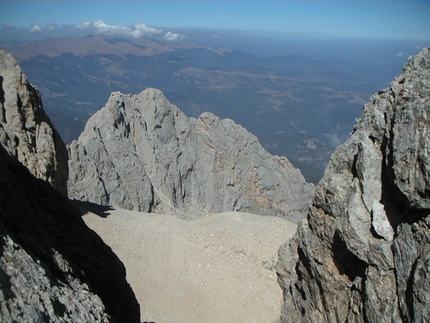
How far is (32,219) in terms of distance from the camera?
9148 millimetres

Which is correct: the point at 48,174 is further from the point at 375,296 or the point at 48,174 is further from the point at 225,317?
the point at 375,296

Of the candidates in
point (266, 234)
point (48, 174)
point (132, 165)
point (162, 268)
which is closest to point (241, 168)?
point (132, 165)

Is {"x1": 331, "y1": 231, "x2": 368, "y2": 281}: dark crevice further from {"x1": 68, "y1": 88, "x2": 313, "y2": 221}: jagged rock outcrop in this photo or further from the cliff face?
{"x1": 68, "y1": 88, "x2": 313, "y2": 221}: jagged rock outcrop

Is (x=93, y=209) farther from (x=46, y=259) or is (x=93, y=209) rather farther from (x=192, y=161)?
(x=192, y=161)

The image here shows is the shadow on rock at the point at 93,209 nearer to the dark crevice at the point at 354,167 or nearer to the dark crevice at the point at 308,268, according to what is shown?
the dark crevice at the point at 308,268

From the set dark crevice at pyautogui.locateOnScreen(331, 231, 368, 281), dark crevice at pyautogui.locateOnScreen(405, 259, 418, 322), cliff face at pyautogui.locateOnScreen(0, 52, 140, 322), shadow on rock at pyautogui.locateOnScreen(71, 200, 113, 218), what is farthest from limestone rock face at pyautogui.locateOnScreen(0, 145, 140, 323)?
shadow on rock at pyautogui.locateOnScreen(71, 200, 113, 218)

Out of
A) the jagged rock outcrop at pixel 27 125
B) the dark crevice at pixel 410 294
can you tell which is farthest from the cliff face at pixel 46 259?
the dark crevice at pixel 410 294

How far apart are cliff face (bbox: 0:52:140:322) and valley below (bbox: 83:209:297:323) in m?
7.14

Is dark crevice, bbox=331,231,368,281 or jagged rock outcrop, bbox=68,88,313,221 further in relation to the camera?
jagged rock outcrop, bbox=68,88,313,221

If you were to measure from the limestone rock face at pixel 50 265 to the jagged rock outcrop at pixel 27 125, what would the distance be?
7.87m

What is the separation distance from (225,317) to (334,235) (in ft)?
34.1

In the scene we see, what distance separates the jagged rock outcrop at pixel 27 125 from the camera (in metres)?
18.9

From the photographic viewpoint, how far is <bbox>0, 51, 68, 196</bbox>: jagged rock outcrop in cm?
1888

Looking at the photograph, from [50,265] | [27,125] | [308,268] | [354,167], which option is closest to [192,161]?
[27,125]
